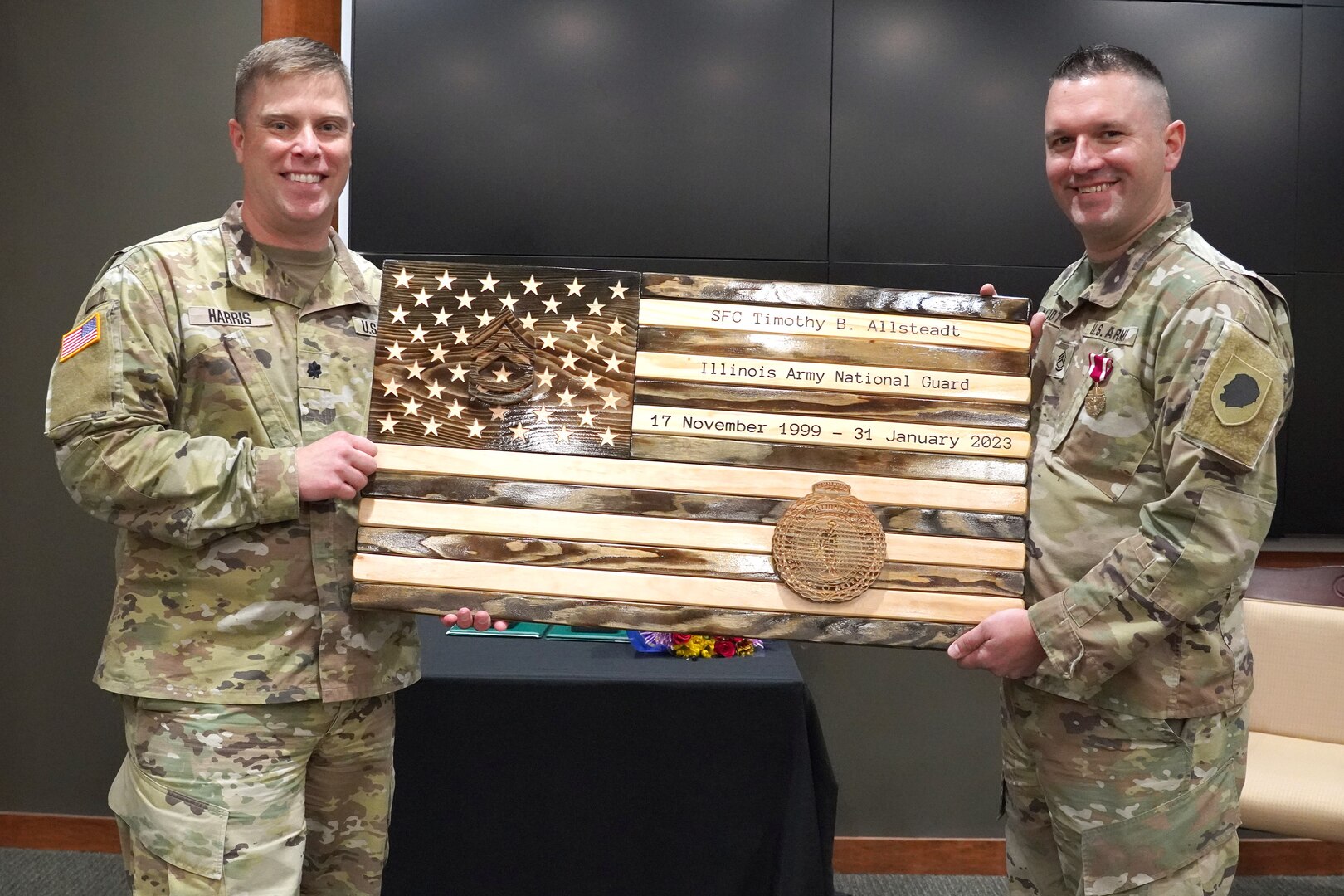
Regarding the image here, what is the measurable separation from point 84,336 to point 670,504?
1029 mm

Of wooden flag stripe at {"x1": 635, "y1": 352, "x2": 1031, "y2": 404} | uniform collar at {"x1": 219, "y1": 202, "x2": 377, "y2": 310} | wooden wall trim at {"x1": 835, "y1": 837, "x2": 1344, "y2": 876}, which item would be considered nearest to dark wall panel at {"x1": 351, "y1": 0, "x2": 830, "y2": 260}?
uniform collar at {"x1": 219, "y1": 202, "x2": 377, "y2": 310}

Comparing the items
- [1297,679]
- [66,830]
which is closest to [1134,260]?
[1297,679]

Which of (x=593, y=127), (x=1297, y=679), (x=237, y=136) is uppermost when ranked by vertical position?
(x=593, y=127)

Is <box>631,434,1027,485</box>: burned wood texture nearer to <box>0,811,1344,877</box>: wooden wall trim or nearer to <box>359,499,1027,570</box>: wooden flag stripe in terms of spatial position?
<box>359,499,1027,570</box>: wooden flag stripe

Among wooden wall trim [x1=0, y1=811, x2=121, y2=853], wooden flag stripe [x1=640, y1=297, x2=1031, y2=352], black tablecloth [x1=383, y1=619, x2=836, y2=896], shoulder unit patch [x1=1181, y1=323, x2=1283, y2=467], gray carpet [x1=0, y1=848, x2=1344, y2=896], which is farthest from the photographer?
wooden wall trim [x1=0, y1=811, x2=121, y2=853]

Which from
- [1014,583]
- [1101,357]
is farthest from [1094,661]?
[1101,357]

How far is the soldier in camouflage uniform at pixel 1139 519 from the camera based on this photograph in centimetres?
174

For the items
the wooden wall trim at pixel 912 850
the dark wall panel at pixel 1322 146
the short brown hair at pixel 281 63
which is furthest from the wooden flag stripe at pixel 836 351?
the wooden wall trim at pixel 912 850

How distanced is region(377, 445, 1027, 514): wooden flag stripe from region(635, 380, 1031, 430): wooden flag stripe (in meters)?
0.11

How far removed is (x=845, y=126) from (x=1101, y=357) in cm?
166

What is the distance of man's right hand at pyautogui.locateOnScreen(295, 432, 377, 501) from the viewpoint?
69.6 inches

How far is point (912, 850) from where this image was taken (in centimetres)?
355

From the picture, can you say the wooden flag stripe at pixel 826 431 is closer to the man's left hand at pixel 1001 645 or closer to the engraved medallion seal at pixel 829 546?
the engraved medallion seal at pixel 829 546

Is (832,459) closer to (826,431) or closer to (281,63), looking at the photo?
(826,431)
